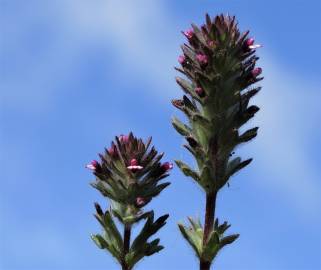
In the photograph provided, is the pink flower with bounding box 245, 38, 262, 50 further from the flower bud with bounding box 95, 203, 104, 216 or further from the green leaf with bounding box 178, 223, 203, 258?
the flower bud with bounding box 95, 203, 104, 216

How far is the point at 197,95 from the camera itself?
582 cm

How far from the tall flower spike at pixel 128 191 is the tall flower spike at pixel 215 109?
0.42m

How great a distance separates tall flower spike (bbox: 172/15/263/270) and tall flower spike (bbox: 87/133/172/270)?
42cm

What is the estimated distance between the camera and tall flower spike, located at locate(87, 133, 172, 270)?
563 centimetres

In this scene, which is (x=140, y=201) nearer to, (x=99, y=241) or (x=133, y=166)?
(x=133, y=166)

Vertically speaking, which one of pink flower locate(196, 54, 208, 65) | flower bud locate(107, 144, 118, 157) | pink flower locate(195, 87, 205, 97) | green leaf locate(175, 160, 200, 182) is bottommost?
green leaf locate(175, 160, 200, 182)

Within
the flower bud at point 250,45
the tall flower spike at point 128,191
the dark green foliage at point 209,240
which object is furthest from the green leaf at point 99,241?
the flower bud at point 250,45

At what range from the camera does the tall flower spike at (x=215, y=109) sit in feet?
18.1

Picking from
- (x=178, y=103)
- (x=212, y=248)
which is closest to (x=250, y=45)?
(x=178, y=103)

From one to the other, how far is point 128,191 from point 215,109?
4.54ft

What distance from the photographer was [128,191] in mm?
5875

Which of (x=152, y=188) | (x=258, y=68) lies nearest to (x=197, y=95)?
(x=258, y=68)

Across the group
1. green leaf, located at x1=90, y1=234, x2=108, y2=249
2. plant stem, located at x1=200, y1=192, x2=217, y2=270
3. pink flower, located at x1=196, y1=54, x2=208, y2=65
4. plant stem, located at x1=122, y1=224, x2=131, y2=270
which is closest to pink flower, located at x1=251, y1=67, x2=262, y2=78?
pink flower, located at x1=196, y1=54, x2=208, y2=65

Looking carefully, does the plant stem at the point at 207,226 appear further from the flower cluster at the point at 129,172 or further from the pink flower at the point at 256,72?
the pink flower at the point at 256,72
